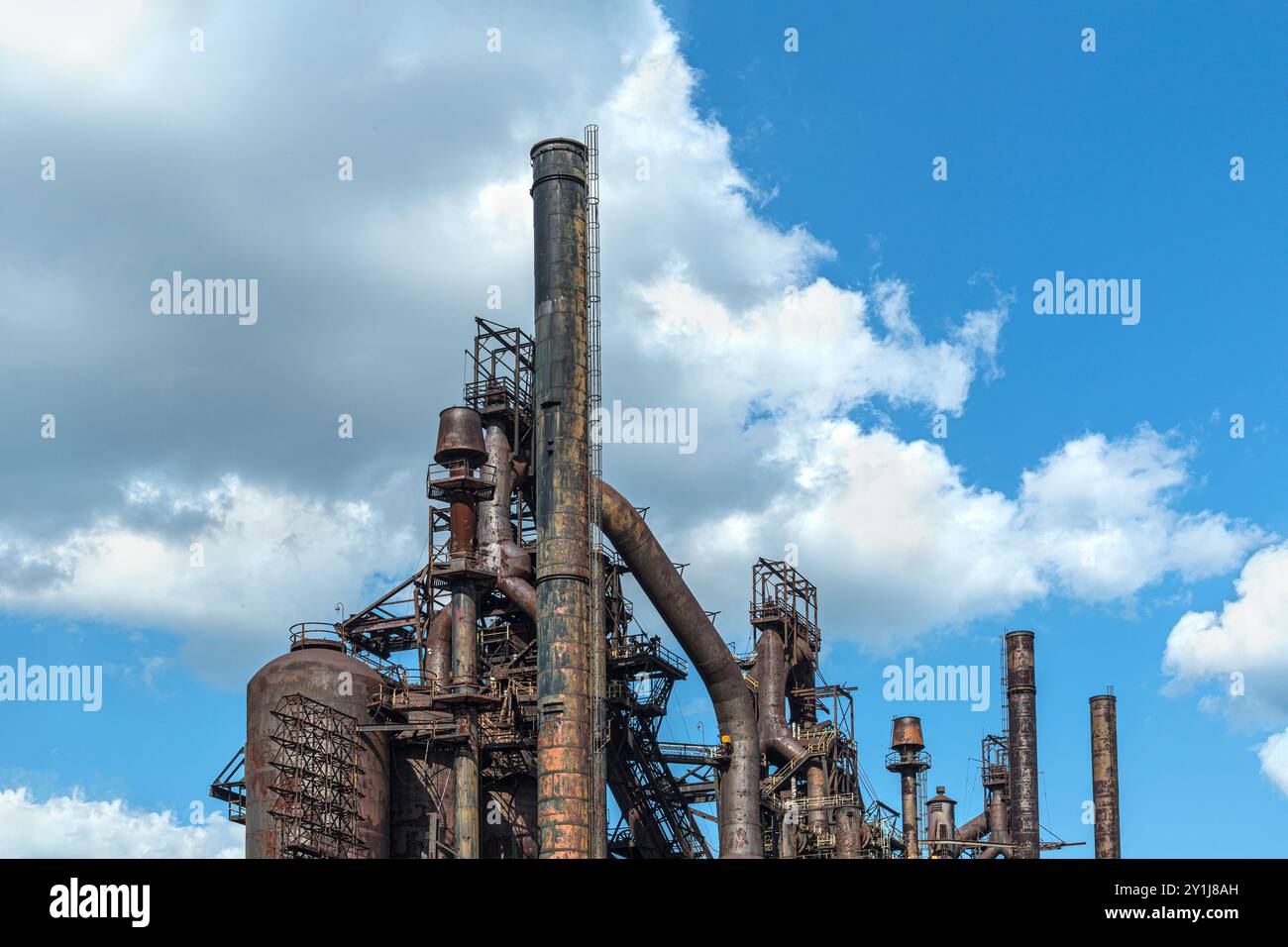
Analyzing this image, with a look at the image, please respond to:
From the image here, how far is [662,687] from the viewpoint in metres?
56.2

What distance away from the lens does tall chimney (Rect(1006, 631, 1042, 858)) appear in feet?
221

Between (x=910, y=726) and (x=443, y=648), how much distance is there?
877 inches

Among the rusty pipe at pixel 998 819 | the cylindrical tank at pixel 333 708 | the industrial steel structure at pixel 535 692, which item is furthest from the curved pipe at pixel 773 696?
the rusty pipe at pixel 998 819

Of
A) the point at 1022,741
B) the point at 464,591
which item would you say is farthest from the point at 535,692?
the point at 1022,741

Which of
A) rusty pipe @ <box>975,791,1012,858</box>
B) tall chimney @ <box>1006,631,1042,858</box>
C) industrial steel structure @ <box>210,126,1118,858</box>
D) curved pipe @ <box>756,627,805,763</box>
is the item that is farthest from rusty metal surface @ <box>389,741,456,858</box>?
rusty pipe @ <box>975,791,1012,858</box>

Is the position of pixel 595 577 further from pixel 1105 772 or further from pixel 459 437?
pixel 1105 772

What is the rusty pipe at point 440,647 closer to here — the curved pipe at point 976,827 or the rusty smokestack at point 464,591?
the rusty smokestack at point 464,591

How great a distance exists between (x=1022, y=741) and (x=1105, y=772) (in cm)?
429

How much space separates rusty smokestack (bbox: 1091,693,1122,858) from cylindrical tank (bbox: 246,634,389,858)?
32578 mm

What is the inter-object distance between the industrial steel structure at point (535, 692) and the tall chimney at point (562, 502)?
6 cm
